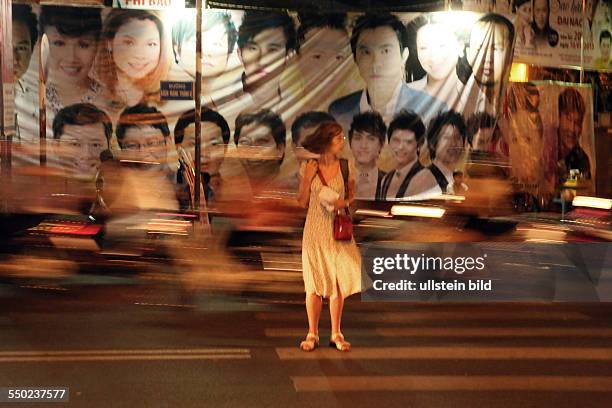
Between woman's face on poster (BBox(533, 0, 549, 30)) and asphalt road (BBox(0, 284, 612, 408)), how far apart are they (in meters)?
5.99

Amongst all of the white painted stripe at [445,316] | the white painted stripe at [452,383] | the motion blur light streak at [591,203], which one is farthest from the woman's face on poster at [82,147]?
the white painted stripe at [452,383]

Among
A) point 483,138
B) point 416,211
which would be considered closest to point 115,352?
point 416,211

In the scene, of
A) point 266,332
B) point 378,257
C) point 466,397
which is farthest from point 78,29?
point 466,397

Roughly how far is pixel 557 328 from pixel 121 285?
463 cm

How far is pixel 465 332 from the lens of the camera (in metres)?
8.03

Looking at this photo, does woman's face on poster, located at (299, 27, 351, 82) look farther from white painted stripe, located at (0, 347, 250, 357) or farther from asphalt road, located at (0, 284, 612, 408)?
white painted stripe, located at (0, 347, 250, 357)

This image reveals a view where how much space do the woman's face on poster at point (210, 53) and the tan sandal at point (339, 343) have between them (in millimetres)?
6617

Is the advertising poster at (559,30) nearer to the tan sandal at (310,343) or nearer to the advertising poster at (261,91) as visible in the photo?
the advertising poster at (261,91)

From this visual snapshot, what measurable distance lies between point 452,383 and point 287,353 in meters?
1.41

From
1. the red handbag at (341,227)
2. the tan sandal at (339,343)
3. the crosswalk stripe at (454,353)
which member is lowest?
the crosswalk stripe at (454,353)

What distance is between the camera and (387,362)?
270 inches

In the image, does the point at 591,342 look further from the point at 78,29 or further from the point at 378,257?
the point at 78,29

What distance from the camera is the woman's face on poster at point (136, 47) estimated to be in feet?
42.3

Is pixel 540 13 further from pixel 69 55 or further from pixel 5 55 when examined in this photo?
pixel 5 55
